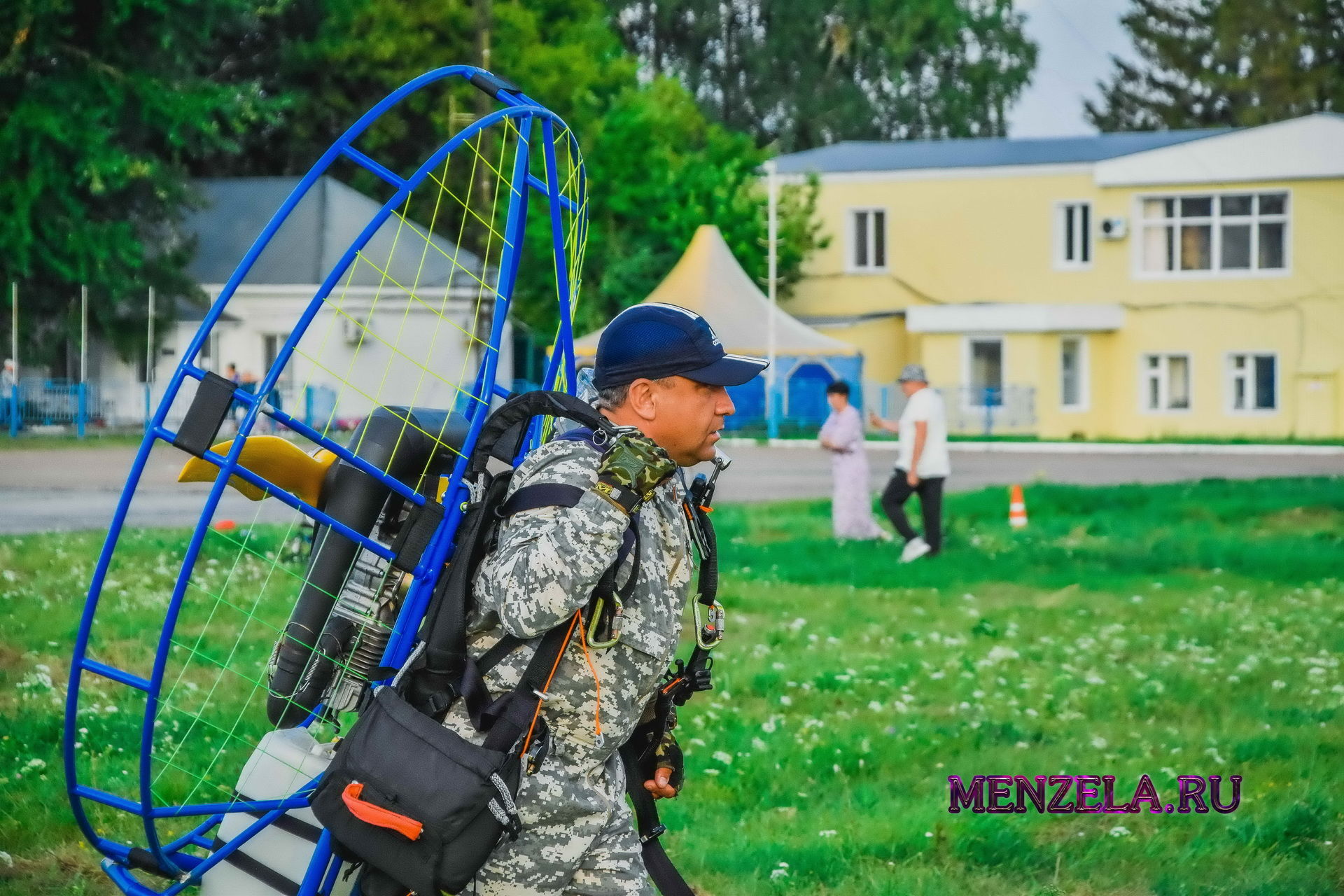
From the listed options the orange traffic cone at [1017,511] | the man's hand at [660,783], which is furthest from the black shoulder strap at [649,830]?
the orange traffic cone at [1017,511]

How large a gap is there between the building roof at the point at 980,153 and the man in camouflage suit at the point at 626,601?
139ft

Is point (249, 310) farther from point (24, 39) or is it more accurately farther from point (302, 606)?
point (302, 606)

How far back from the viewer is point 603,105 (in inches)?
2067

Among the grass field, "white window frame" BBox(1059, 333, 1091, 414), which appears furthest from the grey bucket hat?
"white window frame" BBox(1059, 333, 1091, 414)

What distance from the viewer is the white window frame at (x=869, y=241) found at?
46.9m

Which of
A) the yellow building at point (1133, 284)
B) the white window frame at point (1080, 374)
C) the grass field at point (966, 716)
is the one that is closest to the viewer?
the grass field at point (966, 716)

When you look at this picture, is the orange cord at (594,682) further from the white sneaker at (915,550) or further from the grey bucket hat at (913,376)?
the grey bucket hat at (913,376)

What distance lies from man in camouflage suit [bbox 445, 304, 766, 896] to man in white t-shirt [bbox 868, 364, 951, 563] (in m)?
11.8

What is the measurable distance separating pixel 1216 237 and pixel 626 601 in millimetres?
42939

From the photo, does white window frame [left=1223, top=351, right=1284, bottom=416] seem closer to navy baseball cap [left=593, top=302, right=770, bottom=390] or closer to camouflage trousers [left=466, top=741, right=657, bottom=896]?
navy baseball cap [left=593, top=302, right=770, bottom=390]

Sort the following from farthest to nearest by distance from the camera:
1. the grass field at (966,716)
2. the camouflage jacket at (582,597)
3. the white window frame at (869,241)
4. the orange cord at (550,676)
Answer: the white window frame at (869,241), the grass field at (966,716), the orange cord at (550,676), the camouflage jacket at (582,597)

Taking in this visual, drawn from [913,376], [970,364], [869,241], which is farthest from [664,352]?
[869,241]

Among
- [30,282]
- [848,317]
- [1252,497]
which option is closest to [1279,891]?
[1252,497]

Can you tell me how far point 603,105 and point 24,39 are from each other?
848 inches
